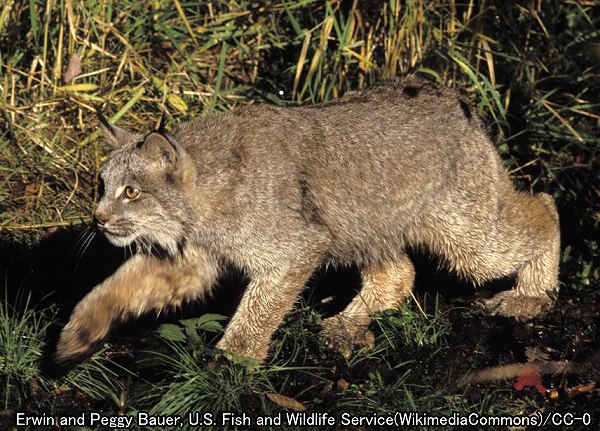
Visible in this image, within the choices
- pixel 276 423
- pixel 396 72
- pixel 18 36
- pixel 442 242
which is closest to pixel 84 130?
pixel 18 36

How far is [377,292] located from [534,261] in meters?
1.07

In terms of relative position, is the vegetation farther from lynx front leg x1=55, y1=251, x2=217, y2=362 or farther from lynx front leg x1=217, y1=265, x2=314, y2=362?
lynx front leg x1=217, y1=265, x2=314, y2=362

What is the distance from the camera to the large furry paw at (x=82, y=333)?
5262 millimetres

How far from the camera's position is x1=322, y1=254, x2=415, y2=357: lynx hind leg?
20.7ft

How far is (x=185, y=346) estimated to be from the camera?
17.5 ft

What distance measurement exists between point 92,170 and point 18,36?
121 cm

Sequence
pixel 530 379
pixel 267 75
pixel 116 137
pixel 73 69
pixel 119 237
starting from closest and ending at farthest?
pixel 530 379
pixel 119 237
pixel 116 137
pixel 73 69
pixel 267 75

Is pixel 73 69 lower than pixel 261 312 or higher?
higher

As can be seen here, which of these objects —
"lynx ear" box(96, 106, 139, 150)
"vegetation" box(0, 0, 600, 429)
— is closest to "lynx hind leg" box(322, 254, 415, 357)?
"vegetation" box(0, 0, 600, 429)

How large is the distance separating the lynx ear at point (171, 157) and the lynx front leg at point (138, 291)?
591 mm

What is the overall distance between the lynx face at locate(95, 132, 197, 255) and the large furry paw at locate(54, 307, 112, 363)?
17.8 inches

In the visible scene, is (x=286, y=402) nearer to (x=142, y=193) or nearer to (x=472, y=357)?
(x=472, y=357)

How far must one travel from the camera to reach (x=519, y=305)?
6.50 metres

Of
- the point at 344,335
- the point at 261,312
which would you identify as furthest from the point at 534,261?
the point at 261,312
